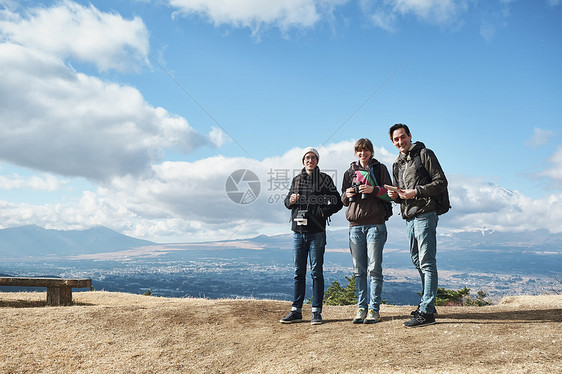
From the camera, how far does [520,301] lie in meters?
9.52

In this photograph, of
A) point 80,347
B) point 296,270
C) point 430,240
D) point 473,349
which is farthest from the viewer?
point 296,270

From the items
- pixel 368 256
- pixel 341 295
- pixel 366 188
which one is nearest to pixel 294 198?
pixel 366 188

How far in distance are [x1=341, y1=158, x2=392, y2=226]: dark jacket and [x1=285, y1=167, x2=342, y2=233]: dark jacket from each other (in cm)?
27

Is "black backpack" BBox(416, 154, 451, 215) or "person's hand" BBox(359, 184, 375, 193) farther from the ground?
"person's hand" BBox(359, 184, 375, 193)

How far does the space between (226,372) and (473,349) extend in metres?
2.98

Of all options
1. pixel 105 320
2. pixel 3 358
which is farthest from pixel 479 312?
pixel 3 358

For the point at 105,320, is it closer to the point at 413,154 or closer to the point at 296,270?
the point at 296,270

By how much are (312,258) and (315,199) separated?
3.20ft

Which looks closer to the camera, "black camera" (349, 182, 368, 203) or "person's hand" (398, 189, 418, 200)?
"person's hand" (398, 189, 418, 200)

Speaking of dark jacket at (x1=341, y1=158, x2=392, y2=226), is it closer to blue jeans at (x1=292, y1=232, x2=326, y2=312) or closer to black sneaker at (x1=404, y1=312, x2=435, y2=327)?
blue jeans at (x1=292, y1=232, x2=326, y2=312)

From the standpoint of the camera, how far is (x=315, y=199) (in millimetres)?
6562

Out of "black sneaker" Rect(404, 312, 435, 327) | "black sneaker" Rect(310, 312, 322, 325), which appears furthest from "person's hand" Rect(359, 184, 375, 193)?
"black sneaker" Rect(310, 312, 322, 325)

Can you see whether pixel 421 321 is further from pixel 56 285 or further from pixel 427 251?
pixel 56 285

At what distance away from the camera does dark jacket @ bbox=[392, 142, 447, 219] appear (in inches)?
223
